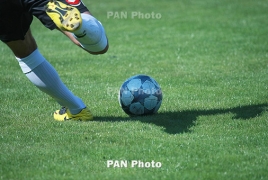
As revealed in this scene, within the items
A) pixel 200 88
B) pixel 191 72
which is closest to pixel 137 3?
pixel 191 72

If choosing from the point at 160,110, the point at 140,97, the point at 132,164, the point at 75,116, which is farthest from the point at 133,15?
the point at 132,164

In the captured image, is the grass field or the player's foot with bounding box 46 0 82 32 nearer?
the grass field

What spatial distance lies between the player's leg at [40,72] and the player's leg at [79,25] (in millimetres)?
630

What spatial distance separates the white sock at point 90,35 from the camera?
5.51m

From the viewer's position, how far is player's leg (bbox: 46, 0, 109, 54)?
17.4ft

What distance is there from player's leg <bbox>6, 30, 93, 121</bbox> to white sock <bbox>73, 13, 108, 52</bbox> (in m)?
0.72

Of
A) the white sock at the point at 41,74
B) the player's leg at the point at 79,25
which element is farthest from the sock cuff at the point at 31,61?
the player's leg at the point at 79,25

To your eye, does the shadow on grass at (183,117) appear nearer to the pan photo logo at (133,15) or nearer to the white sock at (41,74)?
the white sock at (41,74)

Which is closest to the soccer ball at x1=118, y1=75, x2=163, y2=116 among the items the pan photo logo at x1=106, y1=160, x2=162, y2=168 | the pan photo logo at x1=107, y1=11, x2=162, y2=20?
the pan photo logo at x1=106, y1=160, x2=162, y2=168

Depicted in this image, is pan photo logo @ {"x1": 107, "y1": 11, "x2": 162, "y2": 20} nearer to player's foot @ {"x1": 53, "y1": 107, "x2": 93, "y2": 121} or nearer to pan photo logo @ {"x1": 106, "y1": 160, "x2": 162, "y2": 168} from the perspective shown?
player's foot @ {"x1": 53, "y1": 107, "x2": 93, "y2": 121}

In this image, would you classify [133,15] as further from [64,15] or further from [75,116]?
[64,15]

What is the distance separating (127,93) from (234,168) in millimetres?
2000

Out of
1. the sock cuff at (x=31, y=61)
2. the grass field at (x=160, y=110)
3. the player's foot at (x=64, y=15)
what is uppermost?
the player's foot at (x=64, y=15)

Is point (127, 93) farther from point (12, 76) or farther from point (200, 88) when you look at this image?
point (12, 76)
